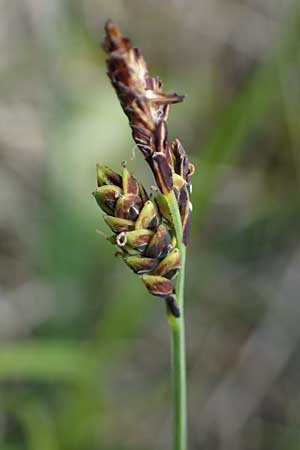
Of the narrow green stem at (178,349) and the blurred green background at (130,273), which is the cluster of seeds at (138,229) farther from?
the blurred green background at (130,273)

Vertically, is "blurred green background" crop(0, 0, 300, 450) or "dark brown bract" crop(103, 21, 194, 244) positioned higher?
"dark brown bract" crop(103, 21, 194, 244)

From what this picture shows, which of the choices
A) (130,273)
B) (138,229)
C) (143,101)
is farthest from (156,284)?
(130,273)

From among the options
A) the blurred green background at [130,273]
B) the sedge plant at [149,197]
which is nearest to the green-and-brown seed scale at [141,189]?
the sedge plant at [149,197]

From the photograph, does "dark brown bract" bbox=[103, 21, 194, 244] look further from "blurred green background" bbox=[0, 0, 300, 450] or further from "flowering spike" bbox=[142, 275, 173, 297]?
"blurred green background" bbox=[0, 0, 300, 450]

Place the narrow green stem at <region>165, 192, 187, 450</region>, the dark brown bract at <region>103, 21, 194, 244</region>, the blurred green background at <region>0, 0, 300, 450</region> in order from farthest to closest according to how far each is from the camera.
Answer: the blurred green background at <region>0, 0, 300, 450</region> < the narrow green stem at <region>165, 192, 187, 450</region> < the dark brown bract at <region>103, 21, 194, 244</region>

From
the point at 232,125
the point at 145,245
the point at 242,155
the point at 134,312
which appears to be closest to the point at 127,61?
the point at 145,245

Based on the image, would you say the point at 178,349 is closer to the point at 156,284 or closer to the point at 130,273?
the point at 156,284

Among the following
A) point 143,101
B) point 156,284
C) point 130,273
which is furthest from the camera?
point 130,273

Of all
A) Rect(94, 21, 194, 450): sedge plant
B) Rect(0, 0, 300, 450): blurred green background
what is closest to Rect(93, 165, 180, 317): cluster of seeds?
Rect(94, 21, 194, 450): sedge plant
